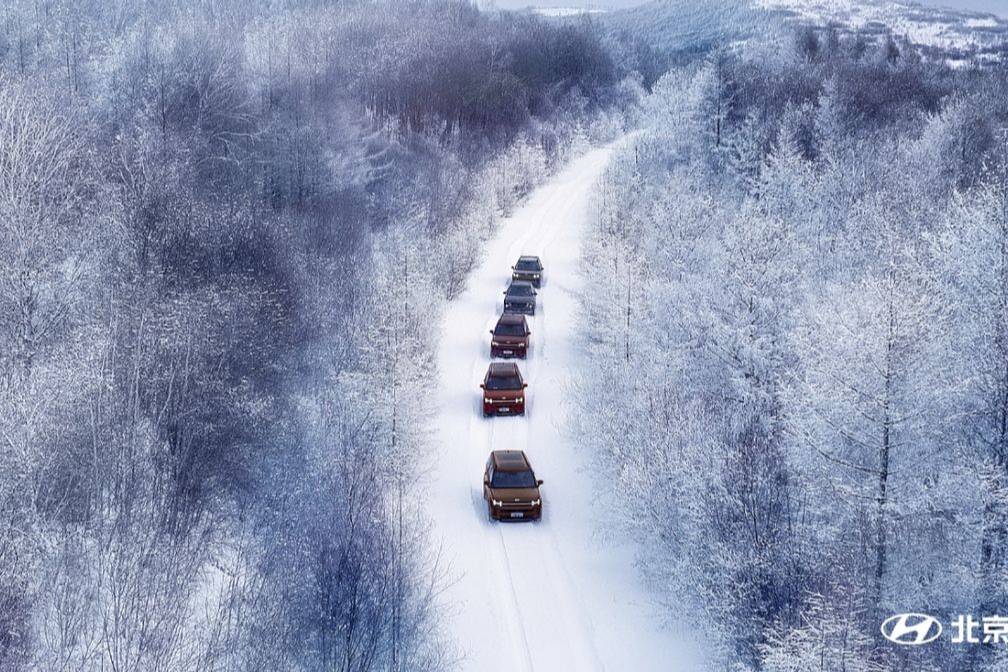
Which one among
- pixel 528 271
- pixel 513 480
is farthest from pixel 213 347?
pixel 528 271

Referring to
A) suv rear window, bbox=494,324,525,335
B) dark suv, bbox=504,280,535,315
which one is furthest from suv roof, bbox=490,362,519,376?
dark suv, bbox=504,280,535,315

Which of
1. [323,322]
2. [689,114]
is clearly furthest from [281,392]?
[689,114]

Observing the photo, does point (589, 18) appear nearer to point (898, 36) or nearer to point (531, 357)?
point (898, 36)

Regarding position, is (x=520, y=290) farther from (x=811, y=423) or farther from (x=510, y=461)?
(x=811, y=423)

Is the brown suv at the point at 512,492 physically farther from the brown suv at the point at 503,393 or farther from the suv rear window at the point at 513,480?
the brown suv at the point at 503,393

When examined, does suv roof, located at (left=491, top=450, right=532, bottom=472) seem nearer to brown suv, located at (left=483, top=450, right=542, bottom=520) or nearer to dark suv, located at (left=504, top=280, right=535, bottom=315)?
brown suv, located at (left=483, top=450, right=542, bottom=520)
